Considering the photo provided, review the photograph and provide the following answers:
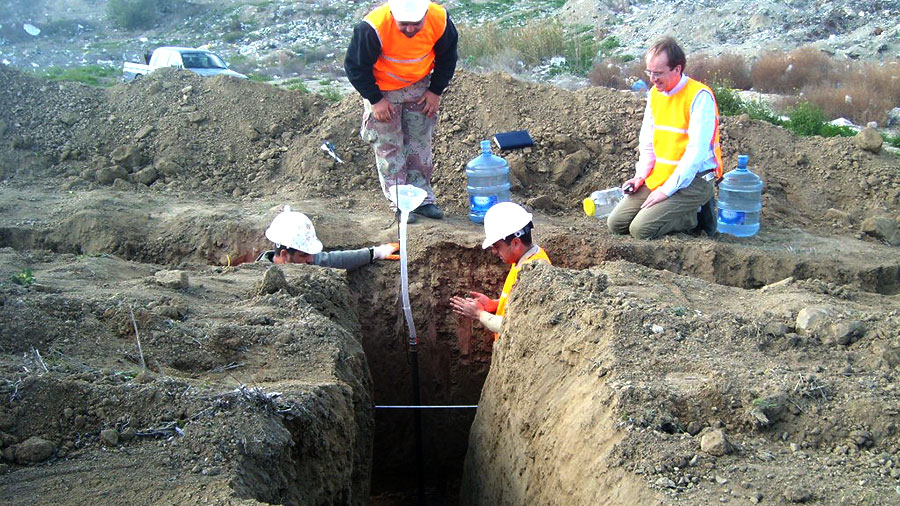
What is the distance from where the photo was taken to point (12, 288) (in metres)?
4.32

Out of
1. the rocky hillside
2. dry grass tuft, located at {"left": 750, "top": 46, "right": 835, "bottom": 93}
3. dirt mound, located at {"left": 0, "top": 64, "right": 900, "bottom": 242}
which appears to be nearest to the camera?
dirt mound, located at {"left": 0, "top": 64, "right": 900, "bottom": 242}

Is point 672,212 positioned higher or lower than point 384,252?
higher

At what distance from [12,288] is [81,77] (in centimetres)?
1717

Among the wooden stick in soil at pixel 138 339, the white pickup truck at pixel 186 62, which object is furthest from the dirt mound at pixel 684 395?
the white pickup truck at pixel 186 62

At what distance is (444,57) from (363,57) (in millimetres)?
702

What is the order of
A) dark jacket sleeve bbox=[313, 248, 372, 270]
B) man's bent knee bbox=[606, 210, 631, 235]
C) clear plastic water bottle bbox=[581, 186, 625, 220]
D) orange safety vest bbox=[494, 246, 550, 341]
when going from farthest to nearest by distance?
clear plastic water bottle bbox=[581, 186, 625, 220]
man's bent knee bbox=[606, 210, 631, 235]
dark jacket sleeve bbox=[313, 248, 372, 270]
orange safety vest bbox=[494, 246, 550, 341]

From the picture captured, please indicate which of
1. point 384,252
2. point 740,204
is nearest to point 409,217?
point 384,252

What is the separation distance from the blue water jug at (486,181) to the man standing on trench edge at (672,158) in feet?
4.04

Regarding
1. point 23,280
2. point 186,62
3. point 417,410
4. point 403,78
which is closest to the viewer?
point 23,280

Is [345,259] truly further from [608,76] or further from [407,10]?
[608,76]

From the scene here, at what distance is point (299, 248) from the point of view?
5949 millimetres

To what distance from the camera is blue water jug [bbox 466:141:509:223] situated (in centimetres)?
739

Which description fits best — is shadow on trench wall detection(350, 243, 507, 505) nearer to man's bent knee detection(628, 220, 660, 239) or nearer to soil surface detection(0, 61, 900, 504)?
soil surface detection(0, 61, 900, 504)

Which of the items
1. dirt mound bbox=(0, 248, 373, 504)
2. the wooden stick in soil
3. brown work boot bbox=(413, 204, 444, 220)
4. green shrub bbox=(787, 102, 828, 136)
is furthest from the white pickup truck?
the wooden stick in soil
